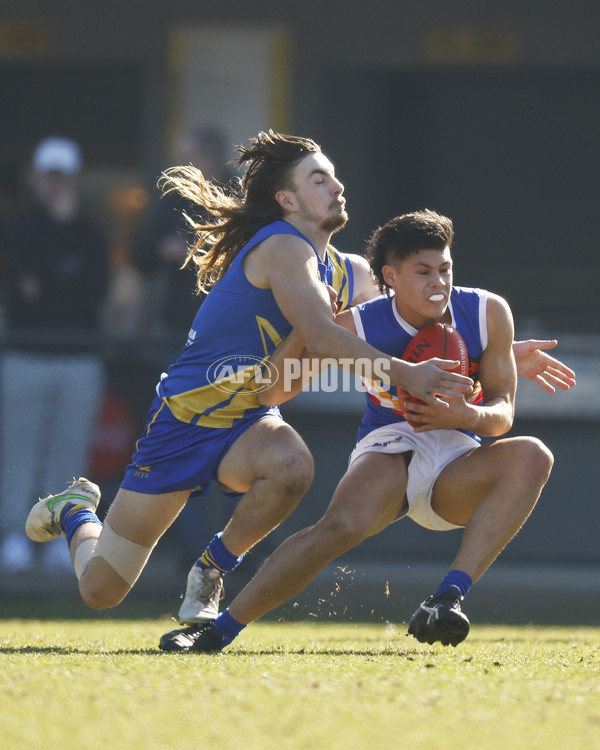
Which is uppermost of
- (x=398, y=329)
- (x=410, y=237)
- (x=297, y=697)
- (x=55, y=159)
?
(x=55, y=159)

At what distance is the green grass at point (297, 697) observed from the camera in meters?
3.17

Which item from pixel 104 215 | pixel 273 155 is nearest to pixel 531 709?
pixel 273 155

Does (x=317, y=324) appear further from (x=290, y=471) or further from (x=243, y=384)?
(x=290, y=471)

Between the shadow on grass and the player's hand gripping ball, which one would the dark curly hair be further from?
the shadow on grass

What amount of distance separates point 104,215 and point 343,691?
8.35 m

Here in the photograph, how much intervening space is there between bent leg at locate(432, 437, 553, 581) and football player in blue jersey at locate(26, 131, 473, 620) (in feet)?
1.69

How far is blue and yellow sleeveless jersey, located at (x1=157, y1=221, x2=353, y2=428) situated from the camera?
5066 millimetres

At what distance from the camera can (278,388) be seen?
503cm

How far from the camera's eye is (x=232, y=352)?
5.09 metres

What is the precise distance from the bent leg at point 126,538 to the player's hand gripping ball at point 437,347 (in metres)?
1.02

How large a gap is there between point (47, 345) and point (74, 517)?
Result: 2.96 metres

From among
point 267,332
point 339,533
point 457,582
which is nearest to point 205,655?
point 339,533

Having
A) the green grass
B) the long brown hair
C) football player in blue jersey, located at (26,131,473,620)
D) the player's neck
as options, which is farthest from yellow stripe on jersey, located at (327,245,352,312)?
the green grass

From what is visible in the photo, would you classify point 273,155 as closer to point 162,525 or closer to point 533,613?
point 162,525
